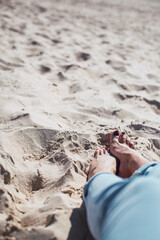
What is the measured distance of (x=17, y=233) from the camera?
960 millimetres

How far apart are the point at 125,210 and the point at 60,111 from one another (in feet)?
4.08

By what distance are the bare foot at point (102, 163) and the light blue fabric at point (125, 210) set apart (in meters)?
0.38

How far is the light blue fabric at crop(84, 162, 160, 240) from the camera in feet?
2.59

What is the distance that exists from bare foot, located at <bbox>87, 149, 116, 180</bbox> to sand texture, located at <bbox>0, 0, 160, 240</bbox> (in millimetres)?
71

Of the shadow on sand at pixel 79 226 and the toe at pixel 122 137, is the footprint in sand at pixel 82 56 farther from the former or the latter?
the shadow on sand at pixel 79 226

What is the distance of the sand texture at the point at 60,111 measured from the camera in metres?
1.13

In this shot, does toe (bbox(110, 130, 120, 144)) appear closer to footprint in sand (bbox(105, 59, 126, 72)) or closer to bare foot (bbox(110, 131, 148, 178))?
bare foot (bbox(110, 131, 148, 178))

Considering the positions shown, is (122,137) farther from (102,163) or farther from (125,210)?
(125,210)

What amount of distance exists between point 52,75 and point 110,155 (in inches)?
51.2

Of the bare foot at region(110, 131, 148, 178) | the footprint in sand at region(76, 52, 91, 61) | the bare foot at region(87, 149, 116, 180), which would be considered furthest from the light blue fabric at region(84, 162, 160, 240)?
the footprint in sand at region(76, 52, 91, 61)

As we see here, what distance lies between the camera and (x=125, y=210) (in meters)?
0.84

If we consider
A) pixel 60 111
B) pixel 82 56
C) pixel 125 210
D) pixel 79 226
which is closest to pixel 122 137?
pixel 60 111

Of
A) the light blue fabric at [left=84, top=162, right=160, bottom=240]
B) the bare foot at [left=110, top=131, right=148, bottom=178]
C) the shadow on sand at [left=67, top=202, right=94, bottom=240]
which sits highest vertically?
the light blue fabric at [left=84, top=162, right=160, bottom=240]

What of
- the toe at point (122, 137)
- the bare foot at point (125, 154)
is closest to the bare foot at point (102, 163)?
the bare foot at point (125, 154)
